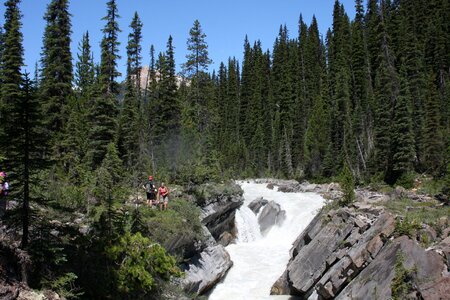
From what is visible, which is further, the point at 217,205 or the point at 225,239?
the point at 225,239

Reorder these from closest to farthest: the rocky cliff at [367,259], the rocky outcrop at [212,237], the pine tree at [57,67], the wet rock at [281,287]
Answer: the rocky cliff at [367,259] < the wet rock at [281,287] < the rocky outcrop at [212,237] < the pine tree at [57,67]

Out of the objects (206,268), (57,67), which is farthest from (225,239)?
(57,67)

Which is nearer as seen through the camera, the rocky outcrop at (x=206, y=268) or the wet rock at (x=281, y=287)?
the rocky outcrop at (x=206, y=268)

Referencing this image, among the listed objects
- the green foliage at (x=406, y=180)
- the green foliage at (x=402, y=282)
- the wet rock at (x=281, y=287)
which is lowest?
the wet rock at (x=281, y=287)

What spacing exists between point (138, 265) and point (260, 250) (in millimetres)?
14816

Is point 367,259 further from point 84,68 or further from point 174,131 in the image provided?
point 84,68

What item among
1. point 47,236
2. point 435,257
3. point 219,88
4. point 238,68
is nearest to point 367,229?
point 435,257

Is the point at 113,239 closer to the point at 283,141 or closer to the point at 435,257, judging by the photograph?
the point at 435,257

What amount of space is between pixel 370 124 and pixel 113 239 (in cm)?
4772

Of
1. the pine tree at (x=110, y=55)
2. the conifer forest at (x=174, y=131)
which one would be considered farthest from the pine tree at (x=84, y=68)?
the pine tree at (x=110, y=55)

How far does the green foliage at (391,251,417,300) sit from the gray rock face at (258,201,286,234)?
1680 centimetres

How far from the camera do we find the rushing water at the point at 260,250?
20.3 m

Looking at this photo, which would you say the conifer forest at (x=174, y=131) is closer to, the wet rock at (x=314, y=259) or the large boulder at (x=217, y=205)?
the large boulder at (x=217, y=205)

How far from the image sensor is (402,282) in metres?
13.4
